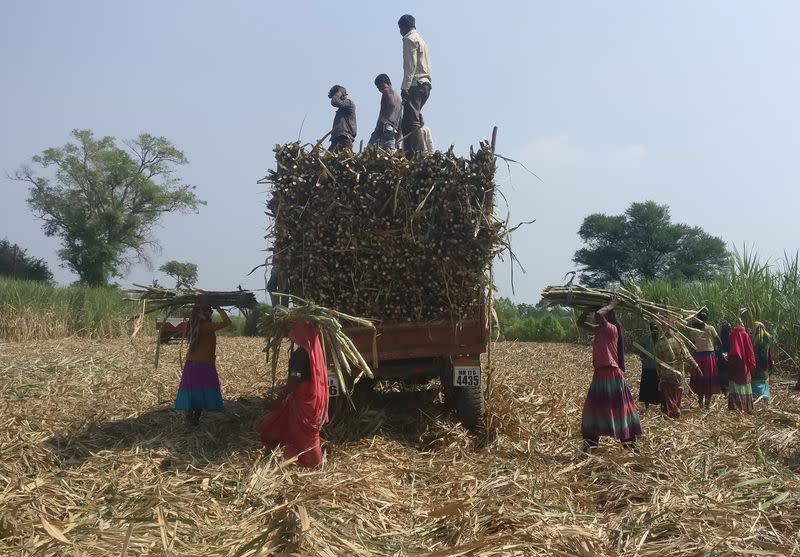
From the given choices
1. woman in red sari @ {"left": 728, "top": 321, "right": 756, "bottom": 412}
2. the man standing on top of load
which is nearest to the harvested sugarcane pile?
the man standing on top of load

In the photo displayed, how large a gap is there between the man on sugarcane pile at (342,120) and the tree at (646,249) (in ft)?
132

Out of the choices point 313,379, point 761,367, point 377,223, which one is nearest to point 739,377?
point 761,367

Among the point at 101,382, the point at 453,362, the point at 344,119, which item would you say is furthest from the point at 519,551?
the point at 101,382

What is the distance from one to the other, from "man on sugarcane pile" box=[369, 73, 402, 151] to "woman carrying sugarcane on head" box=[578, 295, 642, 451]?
4.30 m

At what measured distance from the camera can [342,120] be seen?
10.1m

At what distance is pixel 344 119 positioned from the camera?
10.1 m

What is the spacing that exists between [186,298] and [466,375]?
3.32 metres

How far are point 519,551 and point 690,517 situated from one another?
1.23m

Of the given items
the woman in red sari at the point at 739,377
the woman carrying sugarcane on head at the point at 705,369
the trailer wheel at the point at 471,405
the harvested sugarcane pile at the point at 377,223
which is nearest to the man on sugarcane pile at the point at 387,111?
the harvested sugarcane pile at the point at 377,223

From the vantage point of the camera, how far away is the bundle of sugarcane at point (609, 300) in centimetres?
709

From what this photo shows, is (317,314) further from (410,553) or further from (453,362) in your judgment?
(410,553)

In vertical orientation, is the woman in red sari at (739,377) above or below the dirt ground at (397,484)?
→ above

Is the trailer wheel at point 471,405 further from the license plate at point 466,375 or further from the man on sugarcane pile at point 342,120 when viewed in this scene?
the man on sugarcane pile at point 342,120

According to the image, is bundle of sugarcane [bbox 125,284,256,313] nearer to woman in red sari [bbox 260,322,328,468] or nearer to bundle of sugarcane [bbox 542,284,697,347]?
woman in red sari [bbox 260,322,328,468]
